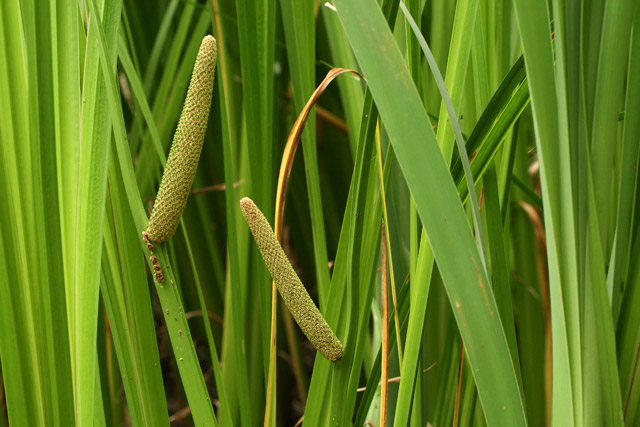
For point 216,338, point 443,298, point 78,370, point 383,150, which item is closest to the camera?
point 78,370

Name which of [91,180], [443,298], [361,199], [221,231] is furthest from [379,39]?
[221,231]

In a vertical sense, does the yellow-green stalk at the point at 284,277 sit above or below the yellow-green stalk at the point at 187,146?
below

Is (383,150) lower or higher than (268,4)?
lower

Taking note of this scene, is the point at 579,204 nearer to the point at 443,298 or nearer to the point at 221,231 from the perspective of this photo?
the point at 443,298

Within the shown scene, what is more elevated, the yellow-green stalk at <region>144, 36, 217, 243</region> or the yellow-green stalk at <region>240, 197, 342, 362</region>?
the yellow-green stalk at <region>144, 36, 217, 243</region>
